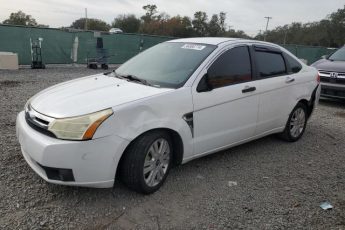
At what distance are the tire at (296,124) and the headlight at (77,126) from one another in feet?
11.4

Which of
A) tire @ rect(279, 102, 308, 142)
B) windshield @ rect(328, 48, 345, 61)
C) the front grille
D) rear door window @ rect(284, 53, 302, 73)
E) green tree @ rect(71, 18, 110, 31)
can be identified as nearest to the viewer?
rear door window @ rect(284, 53, 302, 73)

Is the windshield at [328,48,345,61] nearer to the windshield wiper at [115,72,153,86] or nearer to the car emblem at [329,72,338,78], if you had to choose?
the car emblem at [329,72,338,78]

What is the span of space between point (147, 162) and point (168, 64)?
137cm

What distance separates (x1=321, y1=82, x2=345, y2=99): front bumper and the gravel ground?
174 inches

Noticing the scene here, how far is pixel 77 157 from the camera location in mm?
3102

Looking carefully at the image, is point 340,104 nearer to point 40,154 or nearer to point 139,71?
point 139,71

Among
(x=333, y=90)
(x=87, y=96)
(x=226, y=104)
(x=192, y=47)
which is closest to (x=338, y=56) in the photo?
(x=333, y=90)

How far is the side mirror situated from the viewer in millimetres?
3980

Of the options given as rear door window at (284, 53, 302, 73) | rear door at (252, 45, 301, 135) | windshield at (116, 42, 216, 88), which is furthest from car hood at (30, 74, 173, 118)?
rear door window at (284, 53, 302, 73)

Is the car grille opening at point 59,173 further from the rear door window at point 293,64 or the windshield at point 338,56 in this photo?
the windshield at point 338,56

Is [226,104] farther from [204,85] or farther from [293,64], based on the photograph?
[293,64]

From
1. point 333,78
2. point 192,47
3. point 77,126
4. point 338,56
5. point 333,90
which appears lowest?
point 333,90

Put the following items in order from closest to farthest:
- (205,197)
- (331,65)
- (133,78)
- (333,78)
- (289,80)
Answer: (205,197)
(133,78)
(289,80)
(333,78)
(331,65)

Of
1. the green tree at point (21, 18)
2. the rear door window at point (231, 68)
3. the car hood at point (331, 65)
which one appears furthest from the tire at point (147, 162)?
the green tree at point (21, 18)
